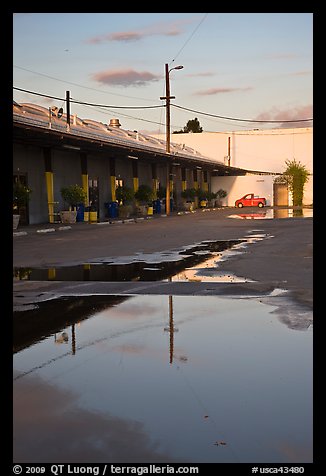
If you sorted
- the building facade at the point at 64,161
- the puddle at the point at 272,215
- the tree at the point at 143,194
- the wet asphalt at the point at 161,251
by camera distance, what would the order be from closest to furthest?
the wet asphalt at the point at 161,251, the building facade at the point at 64,161, the puddle at the point at 272,215, the tree at the point at 143,194

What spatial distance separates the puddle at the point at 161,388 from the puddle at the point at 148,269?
4.29 meters

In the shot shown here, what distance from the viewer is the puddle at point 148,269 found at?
45.7ft

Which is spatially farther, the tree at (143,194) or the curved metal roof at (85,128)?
the tree at (143,194)

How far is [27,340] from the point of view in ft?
25.7

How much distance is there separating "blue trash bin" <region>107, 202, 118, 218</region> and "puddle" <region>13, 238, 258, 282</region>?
1001 inches

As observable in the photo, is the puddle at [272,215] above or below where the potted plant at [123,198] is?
below

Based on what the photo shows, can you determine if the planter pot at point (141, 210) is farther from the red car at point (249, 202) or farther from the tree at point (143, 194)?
the red car at point (249, 202)

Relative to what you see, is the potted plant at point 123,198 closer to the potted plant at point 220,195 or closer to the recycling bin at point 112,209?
the recycling bin at point 112,209

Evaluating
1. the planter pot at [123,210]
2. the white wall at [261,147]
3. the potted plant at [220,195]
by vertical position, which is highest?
the white wall at [261,147]

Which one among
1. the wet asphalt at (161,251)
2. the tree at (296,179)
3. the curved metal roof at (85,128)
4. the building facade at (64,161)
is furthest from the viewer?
the tree at (296,179)

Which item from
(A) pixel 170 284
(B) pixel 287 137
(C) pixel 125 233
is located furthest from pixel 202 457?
(B) pixel 287 137

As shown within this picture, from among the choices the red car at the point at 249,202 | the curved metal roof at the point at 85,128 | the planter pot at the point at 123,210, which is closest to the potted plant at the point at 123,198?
the planter pot at the point at 123,210

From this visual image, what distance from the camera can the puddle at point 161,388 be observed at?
450 cm

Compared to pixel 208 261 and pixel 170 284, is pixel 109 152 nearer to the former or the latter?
pixel 208 261
